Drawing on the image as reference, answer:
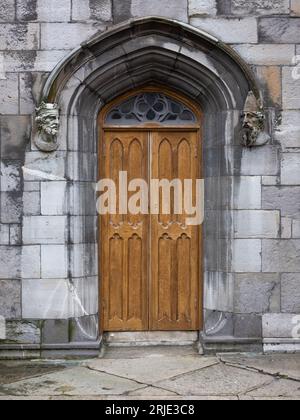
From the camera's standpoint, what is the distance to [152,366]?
204 inches

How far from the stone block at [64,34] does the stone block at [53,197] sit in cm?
129

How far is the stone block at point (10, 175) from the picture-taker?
5.44 metres

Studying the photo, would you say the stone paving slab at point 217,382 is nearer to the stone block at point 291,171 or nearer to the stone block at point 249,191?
the stone block at point 249,191

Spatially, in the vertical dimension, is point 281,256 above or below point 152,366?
above

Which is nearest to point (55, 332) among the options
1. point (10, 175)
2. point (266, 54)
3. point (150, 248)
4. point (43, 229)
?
point (43, 229)

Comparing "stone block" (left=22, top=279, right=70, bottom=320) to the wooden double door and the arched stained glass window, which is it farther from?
the arched stained glass window

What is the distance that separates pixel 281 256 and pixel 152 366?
160cm

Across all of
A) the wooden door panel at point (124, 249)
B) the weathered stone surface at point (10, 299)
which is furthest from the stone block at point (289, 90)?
the weathered stone surface at point (10, 299)

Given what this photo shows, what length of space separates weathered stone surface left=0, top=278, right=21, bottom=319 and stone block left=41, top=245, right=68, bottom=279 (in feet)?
0.96

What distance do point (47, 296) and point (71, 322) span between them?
0.34 metres

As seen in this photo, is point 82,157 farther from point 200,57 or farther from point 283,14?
point 283,14

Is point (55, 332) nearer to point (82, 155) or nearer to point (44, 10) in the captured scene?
point (82, 155)

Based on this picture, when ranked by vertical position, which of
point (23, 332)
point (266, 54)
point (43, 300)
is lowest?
point (23, 332)

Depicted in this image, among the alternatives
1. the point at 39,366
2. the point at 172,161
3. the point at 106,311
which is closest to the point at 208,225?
the point at 172,161
